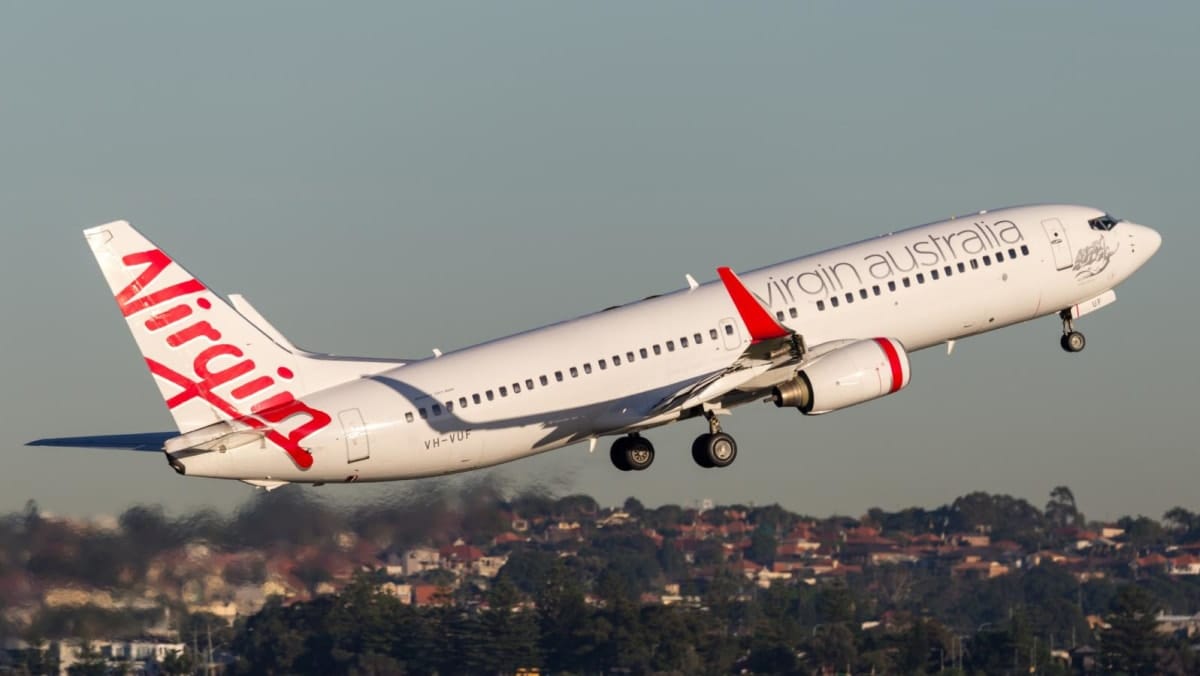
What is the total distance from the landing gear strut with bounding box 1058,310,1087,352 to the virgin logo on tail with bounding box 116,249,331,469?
2386cm

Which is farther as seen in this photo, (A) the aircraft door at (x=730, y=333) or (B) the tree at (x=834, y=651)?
(B) the tree at (x=834, y=651)

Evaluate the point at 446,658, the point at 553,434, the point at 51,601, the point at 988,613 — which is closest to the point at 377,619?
the point at 446,658

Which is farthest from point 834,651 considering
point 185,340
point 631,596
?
point 185,340

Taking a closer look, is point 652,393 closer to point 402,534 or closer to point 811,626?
point 402,534

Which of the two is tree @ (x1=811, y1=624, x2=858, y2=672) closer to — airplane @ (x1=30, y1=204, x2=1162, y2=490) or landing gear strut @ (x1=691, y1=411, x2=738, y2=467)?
airplane @ (x1=30, y1=204, x2=1162, y2=490)

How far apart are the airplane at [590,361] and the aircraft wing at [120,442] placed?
9 cm

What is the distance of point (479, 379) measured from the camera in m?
56.6

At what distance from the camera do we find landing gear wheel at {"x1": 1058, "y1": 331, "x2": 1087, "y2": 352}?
6744 centimetres

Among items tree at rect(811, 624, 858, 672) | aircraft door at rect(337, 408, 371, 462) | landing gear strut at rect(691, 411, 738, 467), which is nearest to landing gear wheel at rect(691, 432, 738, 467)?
landing gear strut at rect(691, 411, 738, 467)

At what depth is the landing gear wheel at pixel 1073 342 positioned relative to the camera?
221 feet

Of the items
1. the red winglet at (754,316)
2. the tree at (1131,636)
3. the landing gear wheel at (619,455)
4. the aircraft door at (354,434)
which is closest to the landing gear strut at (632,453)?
the landing gear wheel at (619,455)

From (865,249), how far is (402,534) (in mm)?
17047

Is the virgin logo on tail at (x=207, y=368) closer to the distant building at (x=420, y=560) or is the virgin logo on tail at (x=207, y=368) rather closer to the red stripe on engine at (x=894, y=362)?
the red stripe on engine at (x=894, y=362)

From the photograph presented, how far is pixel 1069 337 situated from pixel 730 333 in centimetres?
1316
